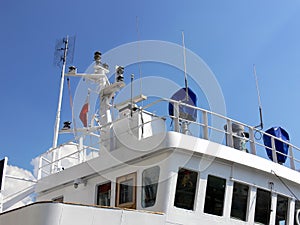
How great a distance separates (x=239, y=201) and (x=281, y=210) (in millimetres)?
1910

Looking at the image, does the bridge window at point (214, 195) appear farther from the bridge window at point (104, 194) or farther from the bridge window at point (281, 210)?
the bridge window at point (104, 194)

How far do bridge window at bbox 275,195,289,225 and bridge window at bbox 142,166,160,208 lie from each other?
4.32 metres

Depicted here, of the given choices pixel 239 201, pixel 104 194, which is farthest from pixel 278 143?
pixel 104 194

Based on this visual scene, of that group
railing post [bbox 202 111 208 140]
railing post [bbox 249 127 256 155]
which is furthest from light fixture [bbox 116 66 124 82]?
railing post [bbox 249 127 256 155]

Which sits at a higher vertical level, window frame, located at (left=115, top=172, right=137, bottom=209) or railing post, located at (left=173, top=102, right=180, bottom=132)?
railing post, located at (left=173, top=102, right=180, bottom=132)

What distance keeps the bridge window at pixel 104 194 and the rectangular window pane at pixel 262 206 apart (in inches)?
163

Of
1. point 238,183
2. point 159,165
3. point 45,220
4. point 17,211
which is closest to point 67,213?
point 45,220

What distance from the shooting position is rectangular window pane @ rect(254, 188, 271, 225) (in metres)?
12.3

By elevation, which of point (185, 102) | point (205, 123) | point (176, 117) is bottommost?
point (176, 117)

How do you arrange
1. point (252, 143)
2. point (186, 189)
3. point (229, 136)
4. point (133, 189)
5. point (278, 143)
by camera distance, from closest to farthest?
point (186, 189) → point (133, 189) → point (229, 136) → point (252, 143) → point (278, 143)

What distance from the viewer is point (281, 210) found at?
13.0 meters

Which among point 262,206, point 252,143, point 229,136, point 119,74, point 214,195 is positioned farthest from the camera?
point 119,74

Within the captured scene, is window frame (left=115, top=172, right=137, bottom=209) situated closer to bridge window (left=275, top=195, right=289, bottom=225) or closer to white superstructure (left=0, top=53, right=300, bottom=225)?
white superstructure (left=0, top=53, right=300, bottom=225)

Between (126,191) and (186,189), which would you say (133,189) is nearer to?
(126,191)
